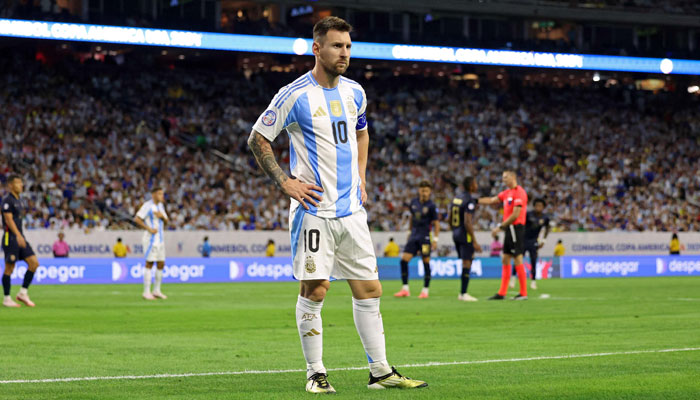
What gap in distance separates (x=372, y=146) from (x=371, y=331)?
1565 inches

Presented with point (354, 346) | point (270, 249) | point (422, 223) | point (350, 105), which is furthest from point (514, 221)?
point (270, 249)

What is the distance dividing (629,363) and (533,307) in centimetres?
935

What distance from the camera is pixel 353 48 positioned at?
4566cm

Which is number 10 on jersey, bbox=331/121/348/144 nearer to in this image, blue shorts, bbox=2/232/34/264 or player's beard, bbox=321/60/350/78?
player's beard, bbox=321/60/350/78

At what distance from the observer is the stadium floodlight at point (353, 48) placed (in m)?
39.1

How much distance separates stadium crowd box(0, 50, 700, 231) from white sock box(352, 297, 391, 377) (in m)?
29.1

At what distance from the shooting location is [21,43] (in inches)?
1638

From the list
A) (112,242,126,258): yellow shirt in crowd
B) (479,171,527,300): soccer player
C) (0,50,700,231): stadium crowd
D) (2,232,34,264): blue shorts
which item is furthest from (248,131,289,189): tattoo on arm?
(0,50,700,231): stadium crowd

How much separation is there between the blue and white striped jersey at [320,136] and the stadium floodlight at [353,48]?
3376cm

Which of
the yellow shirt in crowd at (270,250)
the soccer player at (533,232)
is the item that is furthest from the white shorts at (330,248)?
the yellow shirt in crowd at (270,250)

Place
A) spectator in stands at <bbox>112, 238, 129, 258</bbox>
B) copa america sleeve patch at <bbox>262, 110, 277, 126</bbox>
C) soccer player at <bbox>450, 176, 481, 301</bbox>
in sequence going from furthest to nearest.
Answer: spectator in stands at <bbox>112, 238, 129, 258</bbox> < soccer player at <bbox>450, 176, 481, 301</bbox> < copa america sleeve patch at <bbox>262, 110, 277, 126</bbox>

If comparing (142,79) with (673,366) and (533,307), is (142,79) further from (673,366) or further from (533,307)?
(673,366)

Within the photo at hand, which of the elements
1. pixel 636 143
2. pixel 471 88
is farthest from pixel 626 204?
pixel 471 88

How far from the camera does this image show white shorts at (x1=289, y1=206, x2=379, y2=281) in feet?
23.0
